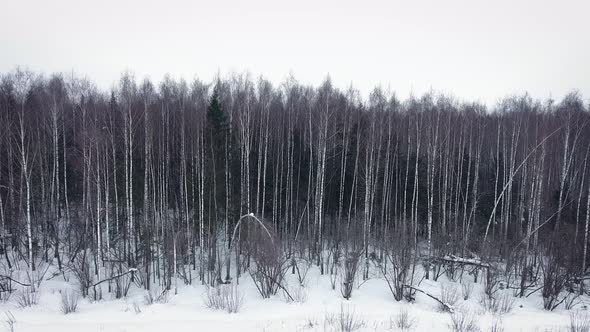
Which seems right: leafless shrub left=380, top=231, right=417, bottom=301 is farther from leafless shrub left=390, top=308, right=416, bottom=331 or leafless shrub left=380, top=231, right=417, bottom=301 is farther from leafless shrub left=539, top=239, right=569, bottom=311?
leafless shrub left=539, top=239, right=569, bottom=311

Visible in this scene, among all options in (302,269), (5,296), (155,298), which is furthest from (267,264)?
(5,296)

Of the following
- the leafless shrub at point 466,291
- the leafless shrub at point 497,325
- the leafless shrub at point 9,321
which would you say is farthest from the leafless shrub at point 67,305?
the leafless shrub at point 466,291

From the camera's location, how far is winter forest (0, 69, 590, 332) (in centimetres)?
1484

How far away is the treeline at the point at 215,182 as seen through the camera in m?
17.2

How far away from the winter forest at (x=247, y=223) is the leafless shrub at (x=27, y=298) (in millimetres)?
77

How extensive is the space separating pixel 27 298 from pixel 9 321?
2.75 meters

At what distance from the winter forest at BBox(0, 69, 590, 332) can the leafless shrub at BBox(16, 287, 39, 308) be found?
0.08m

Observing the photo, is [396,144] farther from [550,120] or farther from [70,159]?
[70,159]

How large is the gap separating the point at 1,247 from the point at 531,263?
29.7m

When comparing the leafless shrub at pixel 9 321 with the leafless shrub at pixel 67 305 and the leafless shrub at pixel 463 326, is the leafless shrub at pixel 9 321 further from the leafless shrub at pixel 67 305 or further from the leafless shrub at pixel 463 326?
the leafless shrub at pixel 463 326

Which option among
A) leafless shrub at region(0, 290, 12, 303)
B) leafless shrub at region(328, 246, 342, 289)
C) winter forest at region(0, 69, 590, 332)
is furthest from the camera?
leafless shrub at region(328, 246, 342, 289)

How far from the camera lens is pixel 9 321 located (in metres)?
11.2

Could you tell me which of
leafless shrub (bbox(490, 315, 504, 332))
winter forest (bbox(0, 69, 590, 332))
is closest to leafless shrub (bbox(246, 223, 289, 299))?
winter forest (bbox(0, 69, 590, 332))

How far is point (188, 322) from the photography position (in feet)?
38.4
